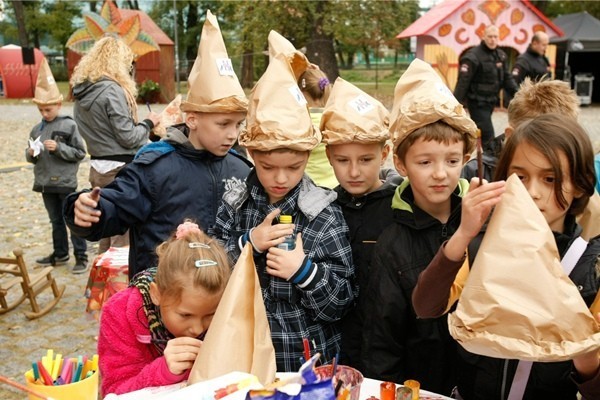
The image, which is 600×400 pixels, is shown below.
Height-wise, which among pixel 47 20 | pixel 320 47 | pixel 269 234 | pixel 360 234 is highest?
pixel 47 20

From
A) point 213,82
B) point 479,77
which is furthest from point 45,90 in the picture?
point 479,77

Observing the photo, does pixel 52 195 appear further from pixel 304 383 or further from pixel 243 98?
pixel 304 383

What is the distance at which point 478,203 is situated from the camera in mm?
1679

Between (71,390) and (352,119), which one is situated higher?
(352,119)

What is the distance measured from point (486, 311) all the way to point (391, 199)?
1.20 meters

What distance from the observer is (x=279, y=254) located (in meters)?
2.21

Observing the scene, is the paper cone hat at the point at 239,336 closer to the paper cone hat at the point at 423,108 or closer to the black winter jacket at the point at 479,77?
the paper cone hat at the point at 423,108

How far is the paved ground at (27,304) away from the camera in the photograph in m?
4.46

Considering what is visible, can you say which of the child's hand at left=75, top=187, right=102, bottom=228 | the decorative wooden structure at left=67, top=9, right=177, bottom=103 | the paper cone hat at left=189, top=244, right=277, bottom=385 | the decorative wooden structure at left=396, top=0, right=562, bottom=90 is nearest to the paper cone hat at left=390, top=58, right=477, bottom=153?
the paper cone hat at left=189, top=244, right=277, bottom=385

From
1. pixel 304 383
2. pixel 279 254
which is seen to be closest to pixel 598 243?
pixel 279 254

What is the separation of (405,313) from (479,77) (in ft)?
25.0

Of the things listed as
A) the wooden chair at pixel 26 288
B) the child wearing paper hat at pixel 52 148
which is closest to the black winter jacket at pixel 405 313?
the wooden chair at pixel 26 288

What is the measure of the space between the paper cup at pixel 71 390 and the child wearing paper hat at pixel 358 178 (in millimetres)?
1118

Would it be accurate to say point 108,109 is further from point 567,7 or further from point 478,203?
point 567,7
